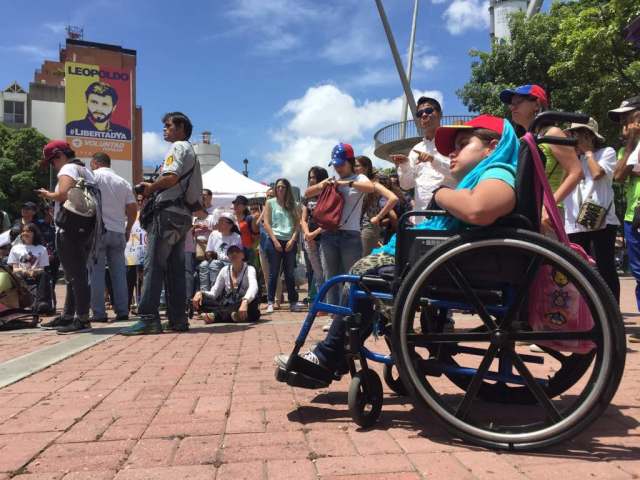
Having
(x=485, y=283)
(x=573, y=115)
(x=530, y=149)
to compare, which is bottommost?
(x=485, y=283)

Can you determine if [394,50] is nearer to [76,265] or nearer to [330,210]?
[330,210]

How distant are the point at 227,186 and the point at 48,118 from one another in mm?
53676

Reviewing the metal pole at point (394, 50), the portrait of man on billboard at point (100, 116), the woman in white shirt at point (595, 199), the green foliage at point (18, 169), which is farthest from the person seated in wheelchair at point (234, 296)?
the portrait of man on billboard at point (100, 116)

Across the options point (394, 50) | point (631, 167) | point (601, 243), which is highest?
point (394, 50)

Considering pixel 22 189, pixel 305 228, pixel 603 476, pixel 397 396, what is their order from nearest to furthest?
pixel 603 476, pixel 397 396, pixel 305 228, pixel 22 189

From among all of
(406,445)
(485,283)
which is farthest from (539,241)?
(406,445)

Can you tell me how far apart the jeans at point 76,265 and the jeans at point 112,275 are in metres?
0.70

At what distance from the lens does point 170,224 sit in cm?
527

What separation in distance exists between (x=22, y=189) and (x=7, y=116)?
1043 inches

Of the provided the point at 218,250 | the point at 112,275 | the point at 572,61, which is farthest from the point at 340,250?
the point at 572,61

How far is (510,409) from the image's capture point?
8.32 feet

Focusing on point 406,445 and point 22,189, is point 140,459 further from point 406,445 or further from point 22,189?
point 22,189

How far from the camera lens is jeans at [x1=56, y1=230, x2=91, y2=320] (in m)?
5.50

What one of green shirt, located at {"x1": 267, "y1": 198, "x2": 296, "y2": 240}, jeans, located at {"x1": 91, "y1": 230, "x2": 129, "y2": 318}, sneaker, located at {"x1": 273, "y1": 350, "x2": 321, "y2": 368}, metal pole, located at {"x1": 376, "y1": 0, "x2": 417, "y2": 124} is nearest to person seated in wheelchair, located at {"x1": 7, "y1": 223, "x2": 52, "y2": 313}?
jeans, located at {"x1": 91, "y1": 230, "x2": 129, "y2": 318}
